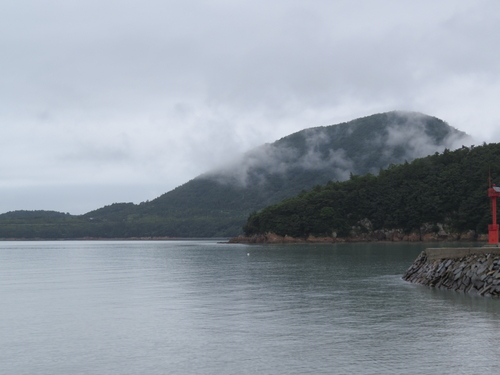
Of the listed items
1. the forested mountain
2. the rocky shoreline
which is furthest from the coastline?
the forested mountain

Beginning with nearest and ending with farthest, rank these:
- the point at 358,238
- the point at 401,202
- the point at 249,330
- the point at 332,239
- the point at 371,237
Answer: the point at 249,330
the point at 401,202
the point at 371,237
the point at 332,239
the point at 358,238

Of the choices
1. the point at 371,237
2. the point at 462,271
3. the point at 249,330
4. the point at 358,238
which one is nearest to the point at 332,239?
the point at 358,238

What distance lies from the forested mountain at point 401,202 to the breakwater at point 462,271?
358 feet

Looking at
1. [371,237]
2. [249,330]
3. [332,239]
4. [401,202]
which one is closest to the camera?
[249,330]

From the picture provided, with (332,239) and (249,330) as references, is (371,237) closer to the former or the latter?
(332,239)

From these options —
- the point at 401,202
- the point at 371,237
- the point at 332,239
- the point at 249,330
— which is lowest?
the point at 249,330

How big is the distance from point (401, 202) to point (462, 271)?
5114 inches

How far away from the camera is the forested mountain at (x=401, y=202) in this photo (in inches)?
5891

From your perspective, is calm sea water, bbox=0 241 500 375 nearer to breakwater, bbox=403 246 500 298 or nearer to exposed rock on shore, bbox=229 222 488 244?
breakwater, bbox=403 246 500 298

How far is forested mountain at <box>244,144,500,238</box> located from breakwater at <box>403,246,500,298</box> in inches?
4298

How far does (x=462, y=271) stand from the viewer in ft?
119

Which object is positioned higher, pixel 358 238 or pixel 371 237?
pixel 371 237

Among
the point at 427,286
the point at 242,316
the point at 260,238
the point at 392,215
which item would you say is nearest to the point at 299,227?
the point at 260,238

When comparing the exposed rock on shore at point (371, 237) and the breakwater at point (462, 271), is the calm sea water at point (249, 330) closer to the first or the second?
the breakwater at point (462, 271)
